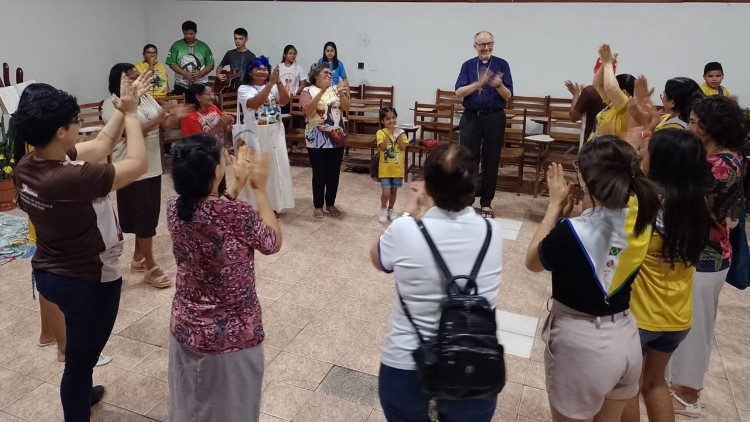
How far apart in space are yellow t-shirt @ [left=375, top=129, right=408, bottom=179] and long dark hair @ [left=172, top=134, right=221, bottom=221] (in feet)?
10.8

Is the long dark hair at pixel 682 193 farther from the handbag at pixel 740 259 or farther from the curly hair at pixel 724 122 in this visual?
the handbag at pixel 740 259

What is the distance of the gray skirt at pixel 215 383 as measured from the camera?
192cm

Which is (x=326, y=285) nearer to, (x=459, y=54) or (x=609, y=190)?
(x=609, y=190)

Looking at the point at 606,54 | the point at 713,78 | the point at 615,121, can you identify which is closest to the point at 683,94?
the point at 606,54

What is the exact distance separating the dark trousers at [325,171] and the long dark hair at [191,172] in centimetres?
329

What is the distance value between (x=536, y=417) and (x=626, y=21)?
5.80 metres

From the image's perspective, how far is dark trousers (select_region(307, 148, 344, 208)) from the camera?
513 centimetres

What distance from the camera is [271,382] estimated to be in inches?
114

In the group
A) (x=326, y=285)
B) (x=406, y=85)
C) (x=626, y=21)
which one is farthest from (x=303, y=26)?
(x=326, y=285)

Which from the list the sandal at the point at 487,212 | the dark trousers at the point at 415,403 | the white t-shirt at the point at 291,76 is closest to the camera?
the dark trousers at the point at 415,403

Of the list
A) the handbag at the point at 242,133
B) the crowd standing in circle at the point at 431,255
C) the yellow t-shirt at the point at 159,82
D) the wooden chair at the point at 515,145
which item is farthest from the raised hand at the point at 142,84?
the yellow t-shirt at the point at 159,82

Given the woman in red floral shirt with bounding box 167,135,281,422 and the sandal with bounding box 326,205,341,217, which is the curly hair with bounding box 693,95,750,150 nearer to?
the woman in red floral shirt with bounding box 167,135,281,422

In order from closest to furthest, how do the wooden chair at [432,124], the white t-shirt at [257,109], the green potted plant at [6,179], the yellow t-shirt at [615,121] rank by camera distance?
the yellow t-shirt at [615,121], the white t-shirt at [257,109], the green potted plant at [6,179], the wooden chair at [432,124]

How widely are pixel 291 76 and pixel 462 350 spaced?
6632 mm
